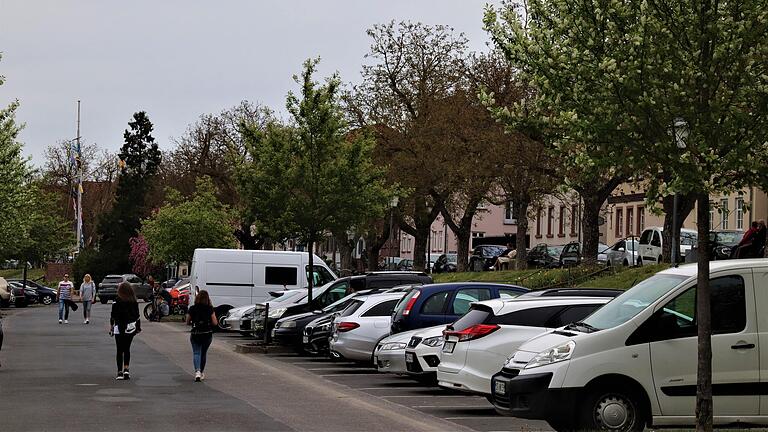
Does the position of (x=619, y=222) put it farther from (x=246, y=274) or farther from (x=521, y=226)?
(x=246, y=274)

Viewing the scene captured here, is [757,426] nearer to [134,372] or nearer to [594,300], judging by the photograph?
[594,300]

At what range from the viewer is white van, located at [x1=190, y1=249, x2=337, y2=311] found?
43094 mm

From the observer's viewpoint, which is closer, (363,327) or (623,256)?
(363,327)

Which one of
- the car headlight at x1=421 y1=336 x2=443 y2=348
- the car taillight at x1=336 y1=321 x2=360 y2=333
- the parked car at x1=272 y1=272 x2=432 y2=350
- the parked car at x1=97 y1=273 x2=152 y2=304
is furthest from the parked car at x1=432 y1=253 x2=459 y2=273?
the car headlight at x1=421 y1=336 x2=443 y2=348

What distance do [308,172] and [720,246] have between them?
13.0 metres

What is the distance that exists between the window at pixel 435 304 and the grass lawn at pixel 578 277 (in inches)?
583

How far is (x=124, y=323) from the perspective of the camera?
869 inches

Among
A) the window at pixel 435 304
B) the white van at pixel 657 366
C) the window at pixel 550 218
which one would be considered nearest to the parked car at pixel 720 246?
the window at pixel 435 304

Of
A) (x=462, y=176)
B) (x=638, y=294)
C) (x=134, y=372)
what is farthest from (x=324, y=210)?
(x=638, y=294)

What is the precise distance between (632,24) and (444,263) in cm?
6076

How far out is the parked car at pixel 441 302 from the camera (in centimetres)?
2203

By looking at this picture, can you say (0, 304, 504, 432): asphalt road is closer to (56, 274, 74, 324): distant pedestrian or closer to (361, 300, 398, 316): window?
(361, 300, 398, 316): window

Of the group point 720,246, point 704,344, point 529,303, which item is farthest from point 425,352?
point 720,246

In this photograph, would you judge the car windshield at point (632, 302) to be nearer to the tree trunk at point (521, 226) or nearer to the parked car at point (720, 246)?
the parked car at point (720, 246)
